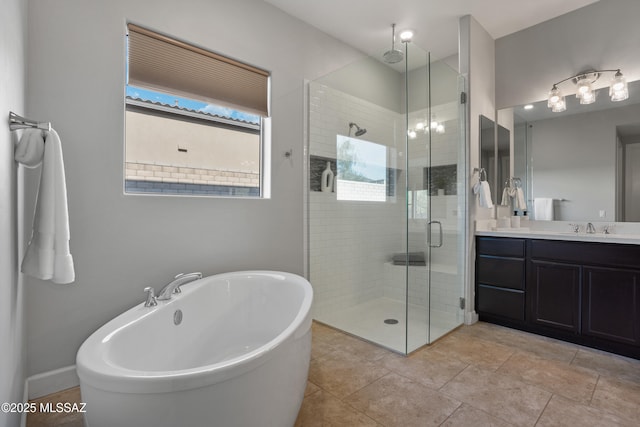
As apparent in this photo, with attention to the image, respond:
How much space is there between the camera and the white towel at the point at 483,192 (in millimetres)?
3035

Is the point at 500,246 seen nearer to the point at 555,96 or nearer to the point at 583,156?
the point at 583,156

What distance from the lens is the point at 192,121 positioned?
Result: 2.62m

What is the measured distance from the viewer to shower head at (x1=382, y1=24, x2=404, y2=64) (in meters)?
3.33

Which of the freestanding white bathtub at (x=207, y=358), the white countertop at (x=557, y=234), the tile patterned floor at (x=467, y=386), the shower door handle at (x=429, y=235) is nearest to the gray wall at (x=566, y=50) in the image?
the white countertop at (x=557, y=234)

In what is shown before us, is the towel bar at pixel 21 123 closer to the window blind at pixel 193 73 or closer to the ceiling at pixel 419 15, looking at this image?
the window blind at pixel 193 73

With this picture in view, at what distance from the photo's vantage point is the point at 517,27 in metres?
3.20

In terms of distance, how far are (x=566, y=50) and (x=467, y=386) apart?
3177 mm

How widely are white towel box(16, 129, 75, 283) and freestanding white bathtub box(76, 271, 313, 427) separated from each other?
33 centimetres

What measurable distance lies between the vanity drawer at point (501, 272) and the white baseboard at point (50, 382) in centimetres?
330

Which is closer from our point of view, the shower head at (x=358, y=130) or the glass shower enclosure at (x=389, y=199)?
the glass shower enclosure at (x=389, y=199)

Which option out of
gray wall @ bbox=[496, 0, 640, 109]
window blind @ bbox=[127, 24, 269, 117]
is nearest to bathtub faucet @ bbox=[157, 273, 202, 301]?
window blind @ bbox=[127, 24, 269, 117]

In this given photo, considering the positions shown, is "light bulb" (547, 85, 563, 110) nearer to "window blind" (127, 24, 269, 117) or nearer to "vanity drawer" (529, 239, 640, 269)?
"vanity drawer" (529, 239, 640, 269)

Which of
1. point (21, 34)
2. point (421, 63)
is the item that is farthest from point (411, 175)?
point (21, 34)

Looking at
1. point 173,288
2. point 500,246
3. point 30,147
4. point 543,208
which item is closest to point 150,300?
point 173,288
